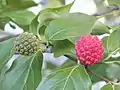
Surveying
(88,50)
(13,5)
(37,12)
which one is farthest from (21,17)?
(37,12)

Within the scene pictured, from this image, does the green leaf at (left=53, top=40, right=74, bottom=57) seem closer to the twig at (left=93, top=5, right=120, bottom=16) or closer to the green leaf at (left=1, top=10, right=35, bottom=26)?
the green leaf at (left=1, top=10, right=35, bottom=26)

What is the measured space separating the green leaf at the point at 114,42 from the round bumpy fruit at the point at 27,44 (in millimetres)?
125

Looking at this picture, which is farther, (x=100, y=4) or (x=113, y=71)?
(x=100, y=4)

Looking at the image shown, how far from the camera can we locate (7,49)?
58 centimetres

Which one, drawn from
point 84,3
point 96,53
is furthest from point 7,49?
point 84,3

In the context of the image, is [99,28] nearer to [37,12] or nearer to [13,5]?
[13,5]

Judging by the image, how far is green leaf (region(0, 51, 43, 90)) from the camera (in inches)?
21.4

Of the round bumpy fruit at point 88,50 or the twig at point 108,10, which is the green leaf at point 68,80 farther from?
the twig at point 108,10

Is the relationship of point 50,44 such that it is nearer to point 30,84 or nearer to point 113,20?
point 30,84

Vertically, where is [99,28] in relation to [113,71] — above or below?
above

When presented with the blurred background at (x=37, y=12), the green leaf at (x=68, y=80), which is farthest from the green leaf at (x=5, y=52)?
the blurred background at (x=37, y=12)

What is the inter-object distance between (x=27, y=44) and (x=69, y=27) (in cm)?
8

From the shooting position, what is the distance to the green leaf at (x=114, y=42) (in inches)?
21.8

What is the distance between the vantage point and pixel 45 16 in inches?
21.3
